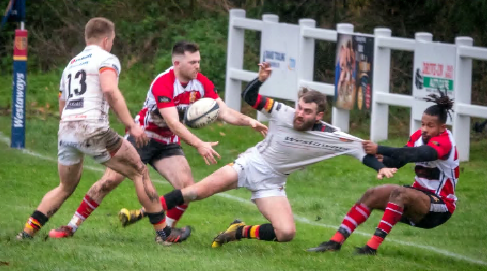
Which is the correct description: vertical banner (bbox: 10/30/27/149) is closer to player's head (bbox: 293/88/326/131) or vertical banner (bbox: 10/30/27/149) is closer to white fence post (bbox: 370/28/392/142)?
white fence post (bbox: 370/28/392/142)

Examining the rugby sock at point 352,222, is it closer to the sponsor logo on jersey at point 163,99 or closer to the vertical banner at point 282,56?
the sponsor logo on jersey at point 163,99

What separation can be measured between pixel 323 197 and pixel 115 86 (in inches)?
181

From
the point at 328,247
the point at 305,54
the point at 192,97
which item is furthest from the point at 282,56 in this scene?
the point at 328,247

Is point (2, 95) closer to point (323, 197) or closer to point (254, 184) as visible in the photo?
point (323, 197)

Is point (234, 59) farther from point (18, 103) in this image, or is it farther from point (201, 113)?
point (201, 113)

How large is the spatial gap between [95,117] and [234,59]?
9.35m

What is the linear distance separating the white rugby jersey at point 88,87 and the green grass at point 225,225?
3.37 ft

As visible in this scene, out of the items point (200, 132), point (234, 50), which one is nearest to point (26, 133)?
point (200, 132)

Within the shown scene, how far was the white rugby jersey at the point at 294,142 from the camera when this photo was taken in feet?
25.5

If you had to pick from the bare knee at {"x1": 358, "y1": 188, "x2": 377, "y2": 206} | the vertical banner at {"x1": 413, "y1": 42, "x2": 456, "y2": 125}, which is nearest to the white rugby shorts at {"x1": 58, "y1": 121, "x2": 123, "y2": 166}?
the bare knee at {"x1": 358, "y1": 188, "x2": 377, "y2": 206}

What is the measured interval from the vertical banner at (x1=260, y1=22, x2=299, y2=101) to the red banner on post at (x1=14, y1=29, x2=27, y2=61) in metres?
4.16

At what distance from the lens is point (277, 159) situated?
7.87 meters

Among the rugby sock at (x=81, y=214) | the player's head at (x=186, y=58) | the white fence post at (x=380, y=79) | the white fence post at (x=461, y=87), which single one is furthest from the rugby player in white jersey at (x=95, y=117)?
the white fence post at (x=380, y=79)

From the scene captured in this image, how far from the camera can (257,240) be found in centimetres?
867
